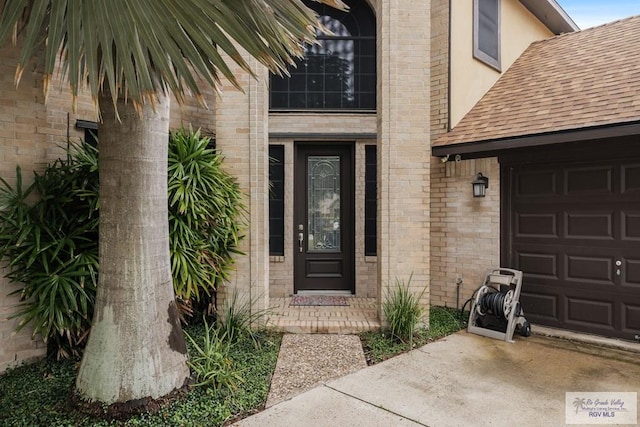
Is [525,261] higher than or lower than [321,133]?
lower

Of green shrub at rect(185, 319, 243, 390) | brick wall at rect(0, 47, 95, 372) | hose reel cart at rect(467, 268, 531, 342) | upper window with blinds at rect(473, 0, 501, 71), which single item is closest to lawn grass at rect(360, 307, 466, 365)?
hose reel cart at rect(467, 268, 531, 342)

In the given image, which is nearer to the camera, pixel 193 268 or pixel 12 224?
pixel 12 224

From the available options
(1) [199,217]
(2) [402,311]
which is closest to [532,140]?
(2) [402,311]

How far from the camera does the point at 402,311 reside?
4402mm

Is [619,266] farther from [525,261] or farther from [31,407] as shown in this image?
[31,407]

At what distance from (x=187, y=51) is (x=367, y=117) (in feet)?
15.1

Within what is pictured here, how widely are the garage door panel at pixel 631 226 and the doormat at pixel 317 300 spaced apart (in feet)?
12.4

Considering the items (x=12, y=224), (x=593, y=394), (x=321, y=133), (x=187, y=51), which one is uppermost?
(x=321, y=133)

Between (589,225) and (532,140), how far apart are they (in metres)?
1.31

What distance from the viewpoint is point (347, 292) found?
21.1ft

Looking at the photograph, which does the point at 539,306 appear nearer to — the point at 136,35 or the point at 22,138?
the point at 136,35

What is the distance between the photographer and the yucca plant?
3842 mm

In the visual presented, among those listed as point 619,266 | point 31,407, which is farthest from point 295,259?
point 619,266

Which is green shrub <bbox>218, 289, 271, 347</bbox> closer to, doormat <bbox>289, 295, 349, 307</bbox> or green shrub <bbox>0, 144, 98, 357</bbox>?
doormat <bbox>289, 295, 349, 307</bbox>
